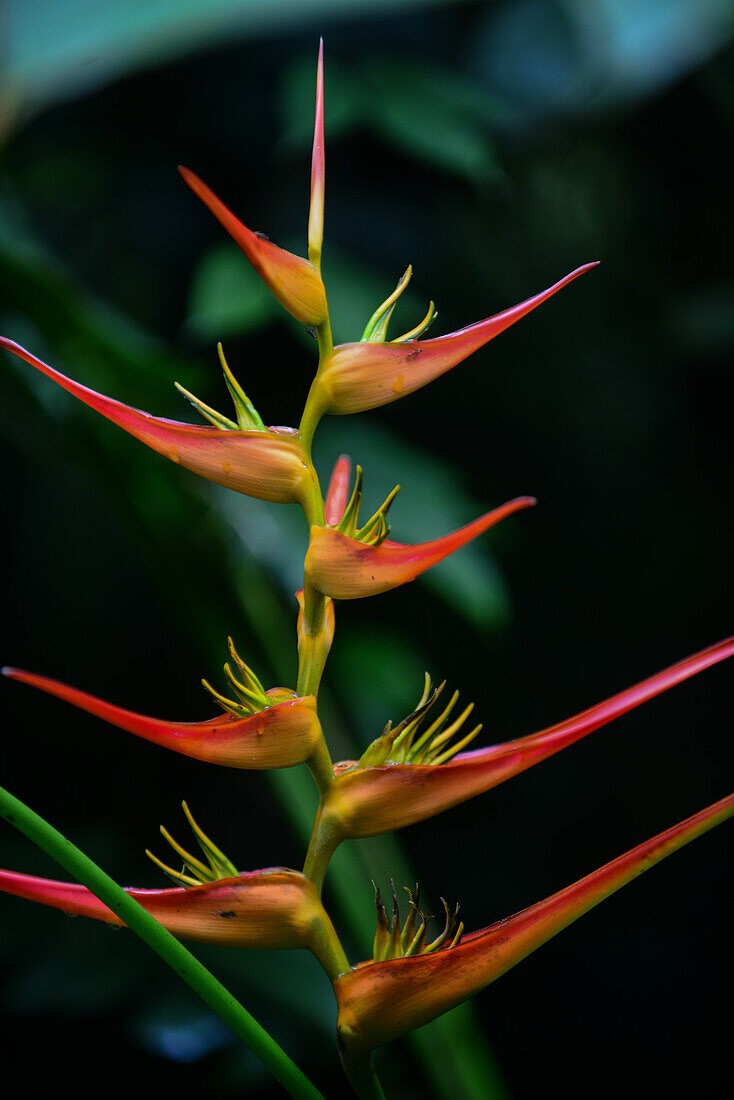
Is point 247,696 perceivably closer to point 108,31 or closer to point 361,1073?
point 361,1073

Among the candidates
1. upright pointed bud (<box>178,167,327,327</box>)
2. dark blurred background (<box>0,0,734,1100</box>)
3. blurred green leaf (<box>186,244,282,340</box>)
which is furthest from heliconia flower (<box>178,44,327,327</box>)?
blurred green leaf (<box>186,244,282,340</box>)

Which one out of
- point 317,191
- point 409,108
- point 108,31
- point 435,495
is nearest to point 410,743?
point 317,191

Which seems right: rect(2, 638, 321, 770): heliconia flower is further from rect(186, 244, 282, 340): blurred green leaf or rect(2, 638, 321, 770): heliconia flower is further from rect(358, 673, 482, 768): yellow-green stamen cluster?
rect(186, 244, 282, 340): blurred green leaf

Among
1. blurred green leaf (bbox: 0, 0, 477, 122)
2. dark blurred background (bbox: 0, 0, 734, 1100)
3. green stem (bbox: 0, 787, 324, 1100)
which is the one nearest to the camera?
green stem (bbox: 0, 787, 324, 1100)

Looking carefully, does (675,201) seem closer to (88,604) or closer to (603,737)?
(603,737)

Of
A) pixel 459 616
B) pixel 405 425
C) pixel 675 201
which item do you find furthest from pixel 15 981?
pixel 675 201
